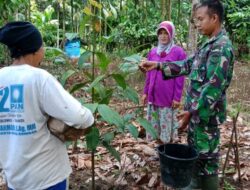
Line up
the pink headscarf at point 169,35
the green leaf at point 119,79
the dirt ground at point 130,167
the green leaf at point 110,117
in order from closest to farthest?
the green leaf at point 110,117
the green leaf at point 119,79
the dirt ground at point 130,167
the pink headscarf at point 169,35

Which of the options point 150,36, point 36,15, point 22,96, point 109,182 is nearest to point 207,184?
point 109,182

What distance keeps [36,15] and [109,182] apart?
9727 millimetres

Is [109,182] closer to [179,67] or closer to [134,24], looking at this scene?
[179,67]

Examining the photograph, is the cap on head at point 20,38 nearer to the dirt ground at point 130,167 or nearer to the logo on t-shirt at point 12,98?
the logo on t-shirt at point 12,98

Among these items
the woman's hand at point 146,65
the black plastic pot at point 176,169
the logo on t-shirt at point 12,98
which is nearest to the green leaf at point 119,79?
the woman's hand at point 146,65

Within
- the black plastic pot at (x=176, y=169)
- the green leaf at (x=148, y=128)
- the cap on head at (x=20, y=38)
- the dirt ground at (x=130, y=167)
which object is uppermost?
the cap on head at (x=20, y=38)

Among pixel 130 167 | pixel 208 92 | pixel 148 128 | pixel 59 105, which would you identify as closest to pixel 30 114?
pixel 59 105

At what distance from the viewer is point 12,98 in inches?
72.2

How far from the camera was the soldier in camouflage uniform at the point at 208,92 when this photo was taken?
8.67ft

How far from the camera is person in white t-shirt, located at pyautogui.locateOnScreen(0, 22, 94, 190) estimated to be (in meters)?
1.80

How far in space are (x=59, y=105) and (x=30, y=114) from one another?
0.16 meters

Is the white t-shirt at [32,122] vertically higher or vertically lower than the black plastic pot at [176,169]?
higher

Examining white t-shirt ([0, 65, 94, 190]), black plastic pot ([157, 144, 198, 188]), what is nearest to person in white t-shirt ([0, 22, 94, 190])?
white t-shirt ([0, 65, 94, 190])

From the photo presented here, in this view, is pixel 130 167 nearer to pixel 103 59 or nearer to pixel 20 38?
pixel 103 59
